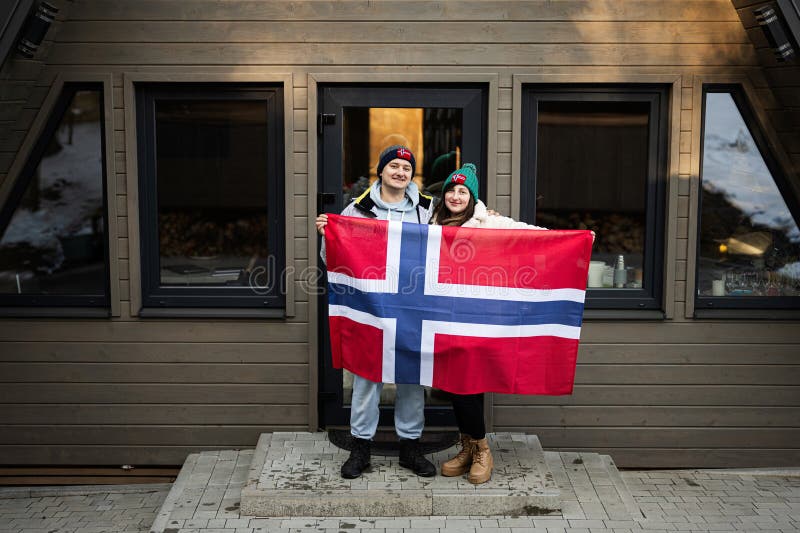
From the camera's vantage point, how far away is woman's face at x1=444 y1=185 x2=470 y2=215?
434 centimetres

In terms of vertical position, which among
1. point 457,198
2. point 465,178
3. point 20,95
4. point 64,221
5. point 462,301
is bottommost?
point 462,301

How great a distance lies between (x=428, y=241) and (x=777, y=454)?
269 centimetres

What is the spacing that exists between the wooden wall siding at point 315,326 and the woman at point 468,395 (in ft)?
2.17

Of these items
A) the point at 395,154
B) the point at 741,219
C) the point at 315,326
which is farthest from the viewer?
the point at 741,219

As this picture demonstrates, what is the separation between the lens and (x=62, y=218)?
5.38m

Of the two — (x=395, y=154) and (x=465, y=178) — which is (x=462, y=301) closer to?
(x=465, y=178)

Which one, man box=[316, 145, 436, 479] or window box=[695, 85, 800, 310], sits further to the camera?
window box=[695, 85, 800, 310]

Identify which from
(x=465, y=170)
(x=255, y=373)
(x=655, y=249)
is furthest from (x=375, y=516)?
(x=655, y=249)

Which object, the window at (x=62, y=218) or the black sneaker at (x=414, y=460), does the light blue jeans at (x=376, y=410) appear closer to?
the black sneaker at (x=414, y=460)

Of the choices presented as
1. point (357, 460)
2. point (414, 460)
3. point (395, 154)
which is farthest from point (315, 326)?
point (395, 154)

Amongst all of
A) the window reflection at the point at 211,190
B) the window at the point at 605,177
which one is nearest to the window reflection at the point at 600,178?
the window at the point at 605,177

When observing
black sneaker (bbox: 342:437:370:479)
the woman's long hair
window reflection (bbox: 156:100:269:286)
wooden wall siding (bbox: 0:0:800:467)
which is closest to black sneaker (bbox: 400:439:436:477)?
black sneaker (bbox: 342:437:370:479)

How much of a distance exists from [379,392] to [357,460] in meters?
0.38

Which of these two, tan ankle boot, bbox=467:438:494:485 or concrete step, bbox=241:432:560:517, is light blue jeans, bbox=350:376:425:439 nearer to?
concrete step, bbox=241:432:560:517
